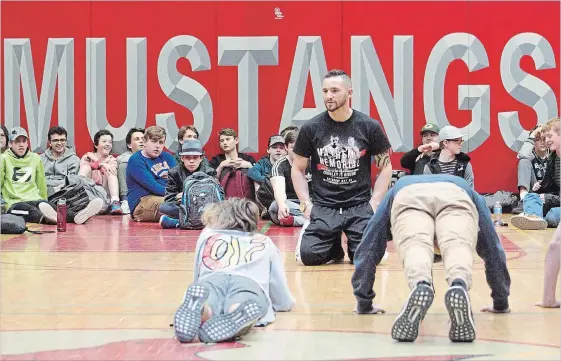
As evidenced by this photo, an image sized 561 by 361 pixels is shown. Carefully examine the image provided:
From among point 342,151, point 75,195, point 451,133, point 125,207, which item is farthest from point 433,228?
point 125,207

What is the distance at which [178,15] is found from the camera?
1600cm

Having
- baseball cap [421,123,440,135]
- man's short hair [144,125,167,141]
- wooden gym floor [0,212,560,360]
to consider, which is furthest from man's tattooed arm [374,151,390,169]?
baseball cap [421,123,440,135]

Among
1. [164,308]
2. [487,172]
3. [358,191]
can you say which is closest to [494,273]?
[164,308]

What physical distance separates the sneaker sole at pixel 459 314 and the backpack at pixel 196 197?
7138mm

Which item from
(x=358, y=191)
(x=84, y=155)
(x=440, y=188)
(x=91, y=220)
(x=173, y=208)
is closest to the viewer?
(x=440, y=188)

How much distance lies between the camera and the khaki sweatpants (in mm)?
5930

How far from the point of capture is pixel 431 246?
20.1 ft

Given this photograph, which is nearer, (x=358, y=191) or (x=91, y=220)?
(x=358, y=191)

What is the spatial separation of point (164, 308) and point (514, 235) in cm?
601

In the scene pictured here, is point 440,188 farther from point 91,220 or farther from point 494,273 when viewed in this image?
point 91,220

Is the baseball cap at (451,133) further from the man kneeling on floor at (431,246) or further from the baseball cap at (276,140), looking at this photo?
the man kneeling on floor at (431,246)

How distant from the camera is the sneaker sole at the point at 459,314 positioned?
5770 millimetres

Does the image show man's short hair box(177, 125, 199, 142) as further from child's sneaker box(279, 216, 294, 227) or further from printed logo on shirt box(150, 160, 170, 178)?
child's sneaker box(279, 216, 294, 227)

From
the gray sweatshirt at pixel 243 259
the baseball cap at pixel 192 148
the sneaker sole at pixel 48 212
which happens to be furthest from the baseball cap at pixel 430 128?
the gray sweatshirt at pixel 243 259
